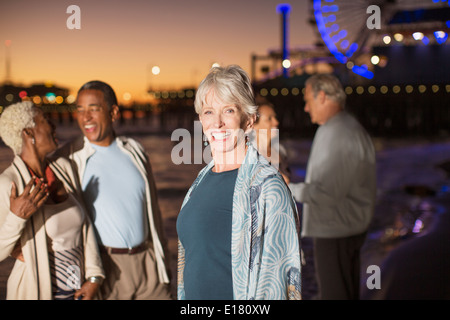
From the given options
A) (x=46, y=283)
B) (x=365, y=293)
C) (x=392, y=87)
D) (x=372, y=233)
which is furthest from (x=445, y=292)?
(x=392, y=87)

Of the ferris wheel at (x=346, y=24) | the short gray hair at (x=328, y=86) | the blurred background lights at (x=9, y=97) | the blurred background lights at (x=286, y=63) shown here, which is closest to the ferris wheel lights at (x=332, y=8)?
the ferris wheel at (x=346, y=24)

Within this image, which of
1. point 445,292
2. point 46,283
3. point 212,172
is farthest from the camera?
point 445,292

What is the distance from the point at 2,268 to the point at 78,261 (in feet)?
21.3

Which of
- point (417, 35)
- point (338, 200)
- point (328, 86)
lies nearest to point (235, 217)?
point (338, 200)

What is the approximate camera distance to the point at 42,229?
10.5 feet

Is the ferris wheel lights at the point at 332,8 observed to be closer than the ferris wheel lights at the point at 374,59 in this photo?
Yes

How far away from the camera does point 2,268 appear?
29.9ft

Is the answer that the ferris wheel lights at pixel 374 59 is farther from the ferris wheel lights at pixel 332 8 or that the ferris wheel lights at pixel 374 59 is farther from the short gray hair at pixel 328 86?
the short gray hair at pixel 328 86

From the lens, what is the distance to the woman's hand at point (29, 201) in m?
2.97

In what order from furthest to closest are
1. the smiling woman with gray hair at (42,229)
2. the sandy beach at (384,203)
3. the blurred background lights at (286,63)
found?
the blurred background lights at (286,63) → the sandy beach at (384,203) → the smiling woman with gray hair at (42,229)

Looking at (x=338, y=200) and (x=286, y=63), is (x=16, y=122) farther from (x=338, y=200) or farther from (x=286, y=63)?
(x=286, y=63)

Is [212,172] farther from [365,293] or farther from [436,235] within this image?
[436,235]

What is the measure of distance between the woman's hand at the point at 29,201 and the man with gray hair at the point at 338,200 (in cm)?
185

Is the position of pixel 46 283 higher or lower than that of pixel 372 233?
higher
